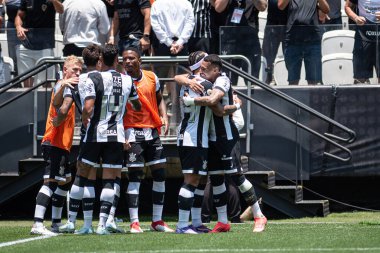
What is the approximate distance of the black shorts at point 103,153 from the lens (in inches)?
496

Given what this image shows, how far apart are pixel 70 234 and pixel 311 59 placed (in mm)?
5582

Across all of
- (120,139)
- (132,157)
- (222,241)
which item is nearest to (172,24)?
(132,157)

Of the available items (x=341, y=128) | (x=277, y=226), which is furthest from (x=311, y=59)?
(x=277, y=226)

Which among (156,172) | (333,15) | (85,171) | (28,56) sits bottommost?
(156,172)

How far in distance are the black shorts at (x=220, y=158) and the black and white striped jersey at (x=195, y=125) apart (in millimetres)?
187

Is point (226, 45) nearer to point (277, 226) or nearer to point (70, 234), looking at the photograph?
point (277, 226)

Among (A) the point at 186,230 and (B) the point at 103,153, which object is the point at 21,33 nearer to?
(B) the point at 103,153

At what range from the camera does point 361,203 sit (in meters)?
18.1

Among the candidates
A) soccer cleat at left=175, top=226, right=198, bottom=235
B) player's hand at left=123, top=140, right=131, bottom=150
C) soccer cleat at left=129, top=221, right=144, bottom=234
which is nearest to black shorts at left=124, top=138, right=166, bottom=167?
player's hand at left=123, top=140, right=131, bottom=150

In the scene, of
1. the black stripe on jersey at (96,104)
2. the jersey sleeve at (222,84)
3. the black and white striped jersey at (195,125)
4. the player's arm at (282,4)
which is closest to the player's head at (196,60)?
the black and white striped jersey at (195,125)

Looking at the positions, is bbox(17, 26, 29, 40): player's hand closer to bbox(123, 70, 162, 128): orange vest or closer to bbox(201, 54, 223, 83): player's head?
bbox(123, 70, 162, 128): orange vest

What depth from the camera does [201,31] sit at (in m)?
17.5

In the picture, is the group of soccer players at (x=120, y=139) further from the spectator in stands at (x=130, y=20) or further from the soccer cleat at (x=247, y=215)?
the spectator in stands at (x=130, y=20)

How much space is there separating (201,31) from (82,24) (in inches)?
74.3
